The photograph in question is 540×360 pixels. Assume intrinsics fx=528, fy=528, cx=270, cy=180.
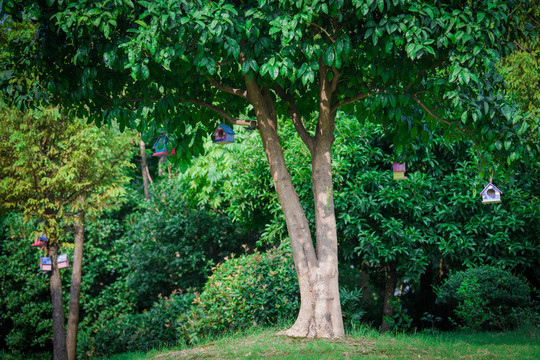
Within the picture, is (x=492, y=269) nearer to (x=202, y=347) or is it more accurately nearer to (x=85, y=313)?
(x=202, y=347)

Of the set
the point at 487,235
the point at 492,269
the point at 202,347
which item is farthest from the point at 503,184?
the point at 202,347

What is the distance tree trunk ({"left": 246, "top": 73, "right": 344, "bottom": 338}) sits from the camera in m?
6.55

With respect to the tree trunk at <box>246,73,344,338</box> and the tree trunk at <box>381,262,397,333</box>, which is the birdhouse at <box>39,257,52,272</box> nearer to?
the tree trunk at <box>246,73,344,338</box>

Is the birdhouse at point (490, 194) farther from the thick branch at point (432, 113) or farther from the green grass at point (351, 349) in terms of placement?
the green grass at point (351, 349)

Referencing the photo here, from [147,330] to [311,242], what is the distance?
5.87m

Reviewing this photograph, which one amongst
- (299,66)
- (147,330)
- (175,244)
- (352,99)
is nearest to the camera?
(299,66)

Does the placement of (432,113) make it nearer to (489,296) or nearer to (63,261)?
(489,296)

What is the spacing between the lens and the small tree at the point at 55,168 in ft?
33.2

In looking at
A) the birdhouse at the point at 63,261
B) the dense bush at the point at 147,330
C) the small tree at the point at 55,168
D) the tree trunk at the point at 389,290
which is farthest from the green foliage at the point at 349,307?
the birdhouse at the point at 63,261

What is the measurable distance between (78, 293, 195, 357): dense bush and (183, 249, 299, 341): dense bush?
176cm

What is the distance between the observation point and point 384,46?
5.70 meters

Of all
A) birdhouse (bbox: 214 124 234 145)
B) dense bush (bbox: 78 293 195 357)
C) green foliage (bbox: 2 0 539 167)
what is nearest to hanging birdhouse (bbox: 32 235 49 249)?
dense bush (bbox: 78 293 195 357)

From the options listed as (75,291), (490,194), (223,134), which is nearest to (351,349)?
(490,194)

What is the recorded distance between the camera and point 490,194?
7637 millimetres
